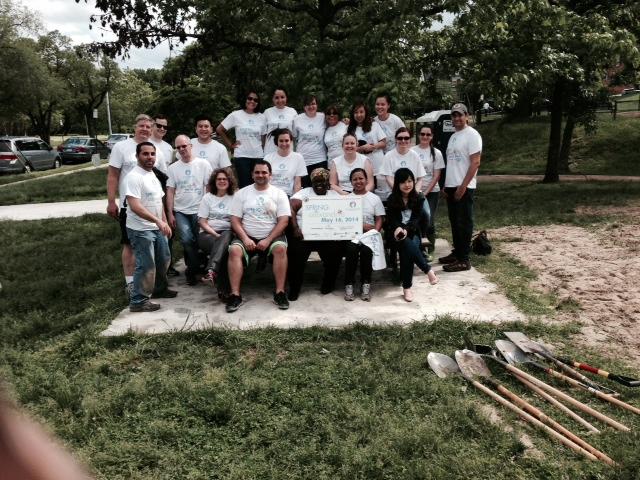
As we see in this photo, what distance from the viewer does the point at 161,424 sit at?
354 centimetres

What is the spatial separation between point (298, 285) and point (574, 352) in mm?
2691

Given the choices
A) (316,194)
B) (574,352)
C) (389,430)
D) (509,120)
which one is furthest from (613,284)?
(509,120)

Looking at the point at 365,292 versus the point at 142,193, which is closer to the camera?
the point at 142,193

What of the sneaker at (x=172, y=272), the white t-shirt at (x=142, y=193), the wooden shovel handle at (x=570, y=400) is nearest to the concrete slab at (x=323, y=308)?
the sneaker at (x=172, y=272)

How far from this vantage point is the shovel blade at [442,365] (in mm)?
4160

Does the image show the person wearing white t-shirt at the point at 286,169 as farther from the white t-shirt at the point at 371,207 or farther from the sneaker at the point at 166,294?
the sneaker at the point at 166,294

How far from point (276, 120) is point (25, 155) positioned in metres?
20.6

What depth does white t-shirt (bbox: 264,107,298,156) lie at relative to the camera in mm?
7277

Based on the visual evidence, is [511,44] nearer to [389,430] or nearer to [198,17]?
[198,17]

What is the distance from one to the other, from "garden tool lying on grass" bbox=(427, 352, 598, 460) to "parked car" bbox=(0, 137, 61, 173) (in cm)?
2233

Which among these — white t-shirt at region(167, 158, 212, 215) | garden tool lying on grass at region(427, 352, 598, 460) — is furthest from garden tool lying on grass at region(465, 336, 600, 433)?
white t-shirt at region(167, 158, 212, 215)

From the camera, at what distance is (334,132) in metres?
6.95

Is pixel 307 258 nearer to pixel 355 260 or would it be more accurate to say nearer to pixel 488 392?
pixel 355 260

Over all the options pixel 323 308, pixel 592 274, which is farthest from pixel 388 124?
pixel 592 274
